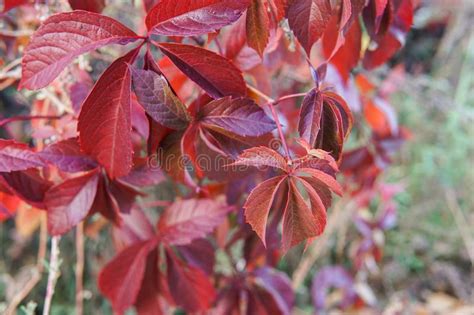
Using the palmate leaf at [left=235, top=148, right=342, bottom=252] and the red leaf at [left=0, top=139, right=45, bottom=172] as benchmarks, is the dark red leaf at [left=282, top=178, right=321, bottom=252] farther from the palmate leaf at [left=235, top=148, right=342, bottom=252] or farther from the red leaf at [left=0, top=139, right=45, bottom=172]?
the red leaf at [left=0, top=139, right=45, bottom=172]

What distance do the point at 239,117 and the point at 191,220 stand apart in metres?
0.23

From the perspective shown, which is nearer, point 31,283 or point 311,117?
point 311,117

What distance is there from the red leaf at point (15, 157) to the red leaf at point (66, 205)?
61mm

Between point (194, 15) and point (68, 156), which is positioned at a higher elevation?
point (194, 15)

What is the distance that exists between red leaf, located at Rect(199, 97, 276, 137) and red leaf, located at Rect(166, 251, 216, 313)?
0.29m

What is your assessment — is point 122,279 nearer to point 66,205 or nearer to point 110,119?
point 66,205

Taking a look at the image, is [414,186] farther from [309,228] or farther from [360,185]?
[309,228]

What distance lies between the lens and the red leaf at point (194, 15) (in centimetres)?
41

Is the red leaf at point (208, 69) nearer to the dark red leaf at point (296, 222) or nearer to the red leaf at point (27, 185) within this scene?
the dark red leaf at point (296, 222)

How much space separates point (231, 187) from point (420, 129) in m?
1.62

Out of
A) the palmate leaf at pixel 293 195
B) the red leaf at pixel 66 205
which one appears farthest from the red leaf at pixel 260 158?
the red leaf at pixel 66 205

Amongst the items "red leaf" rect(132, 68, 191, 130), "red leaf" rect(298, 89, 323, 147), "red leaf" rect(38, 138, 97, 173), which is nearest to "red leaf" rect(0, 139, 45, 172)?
"red leaf" rect(38, 138, 97, 173)

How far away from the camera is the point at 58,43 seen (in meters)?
0.40

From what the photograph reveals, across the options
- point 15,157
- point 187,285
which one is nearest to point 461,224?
point 187,285
